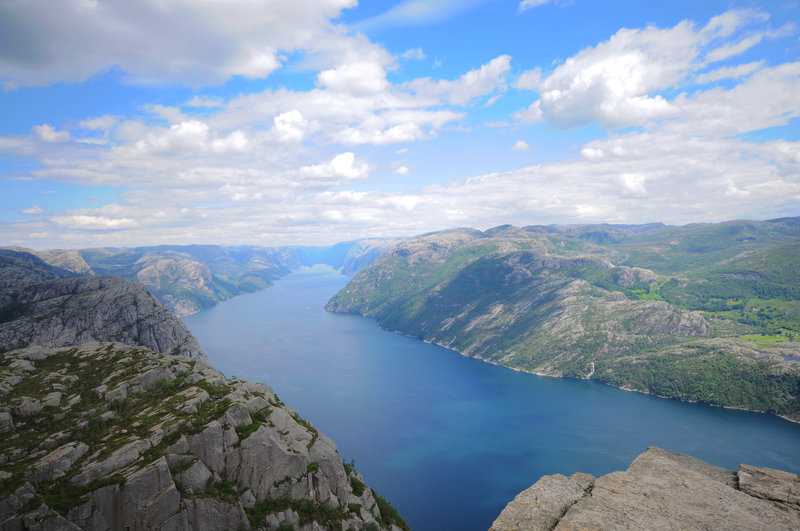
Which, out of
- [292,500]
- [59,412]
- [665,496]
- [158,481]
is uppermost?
[665,496]

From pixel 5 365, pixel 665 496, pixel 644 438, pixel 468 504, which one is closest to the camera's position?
pixel 665 496

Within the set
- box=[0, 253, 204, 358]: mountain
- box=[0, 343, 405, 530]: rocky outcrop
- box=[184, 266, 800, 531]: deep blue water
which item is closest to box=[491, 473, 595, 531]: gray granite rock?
box=[0, 343, 405, 530]: rocky outcrop

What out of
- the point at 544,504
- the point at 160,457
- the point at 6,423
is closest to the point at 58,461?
the point at 160,457

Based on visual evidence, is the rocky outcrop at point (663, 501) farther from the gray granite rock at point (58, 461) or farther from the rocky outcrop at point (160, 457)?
the gray granite rock at point (58, 461)

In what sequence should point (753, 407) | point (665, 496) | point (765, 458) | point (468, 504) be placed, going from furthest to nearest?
point (753, 407)
point (765, 458)
point (468, 504)
point (665, 496)

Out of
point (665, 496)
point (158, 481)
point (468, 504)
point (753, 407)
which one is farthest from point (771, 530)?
point (753, 407)

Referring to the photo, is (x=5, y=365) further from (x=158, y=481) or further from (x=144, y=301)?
(x=144, y=301)

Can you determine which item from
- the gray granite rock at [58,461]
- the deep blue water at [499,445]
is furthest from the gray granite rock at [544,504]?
the deep blue water at [499,445]

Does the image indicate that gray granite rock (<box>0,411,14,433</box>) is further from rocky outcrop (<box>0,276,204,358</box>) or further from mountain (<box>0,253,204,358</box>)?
mountain (<box>0,253,204,358</box>)
